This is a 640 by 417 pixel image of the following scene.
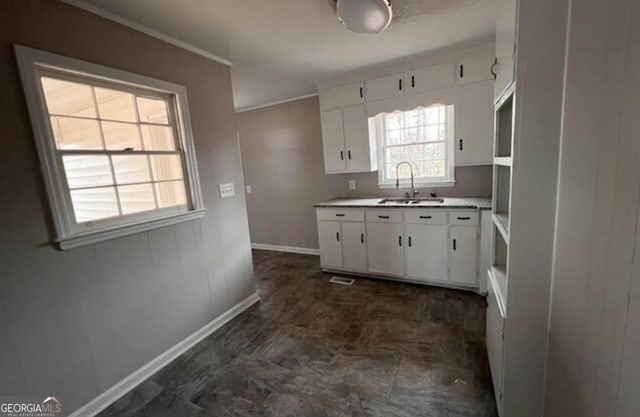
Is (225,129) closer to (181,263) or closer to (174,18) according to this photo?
(174,18)

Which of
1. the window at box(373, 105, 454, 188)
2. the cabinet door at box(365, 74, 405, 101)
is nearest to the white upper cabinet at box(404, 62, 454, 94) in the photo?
the cabinet door at box(365, 74, 405, 101)

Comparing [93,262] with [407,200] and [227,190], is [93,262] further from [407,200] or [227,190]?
[407,200]

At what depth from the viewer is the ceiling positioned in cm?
178

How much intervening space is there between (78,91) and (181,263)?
4.48ft

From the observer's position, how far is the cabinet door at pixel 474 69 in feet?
8.68

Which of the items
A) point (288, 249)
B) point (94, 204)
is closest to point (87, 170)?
point (94, 204)

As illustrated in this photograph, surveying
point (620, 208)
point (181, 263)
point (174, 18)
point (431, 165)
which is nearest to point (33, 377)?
point (181, 263)

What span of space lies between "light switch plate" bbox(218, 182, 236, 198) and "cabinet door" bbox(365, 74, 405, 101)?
1908 millimetres

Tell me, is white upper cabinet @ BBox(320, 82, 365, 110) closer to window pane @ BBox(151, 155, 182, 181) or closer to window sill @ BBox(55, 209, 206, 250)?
window pane @ BBox(151, 155, 182, 181)

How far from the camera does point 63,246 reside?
1574 millimetres

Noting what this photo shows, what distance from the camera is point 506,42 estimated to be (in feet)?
4.13

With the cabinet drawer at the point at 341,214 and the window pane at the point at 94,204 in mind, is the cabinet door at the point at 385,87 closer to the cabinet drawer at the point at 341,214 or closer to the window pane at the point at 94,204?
the cabinet drawer at the point at 341,214

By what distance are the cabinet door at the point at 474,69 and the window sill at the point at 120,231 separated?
113 inches

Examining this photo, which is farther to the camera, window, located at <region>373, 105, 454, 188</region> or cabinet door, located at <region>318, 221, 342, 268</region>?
cabinet door, located at <region>318, 221, 342, 268</region>
